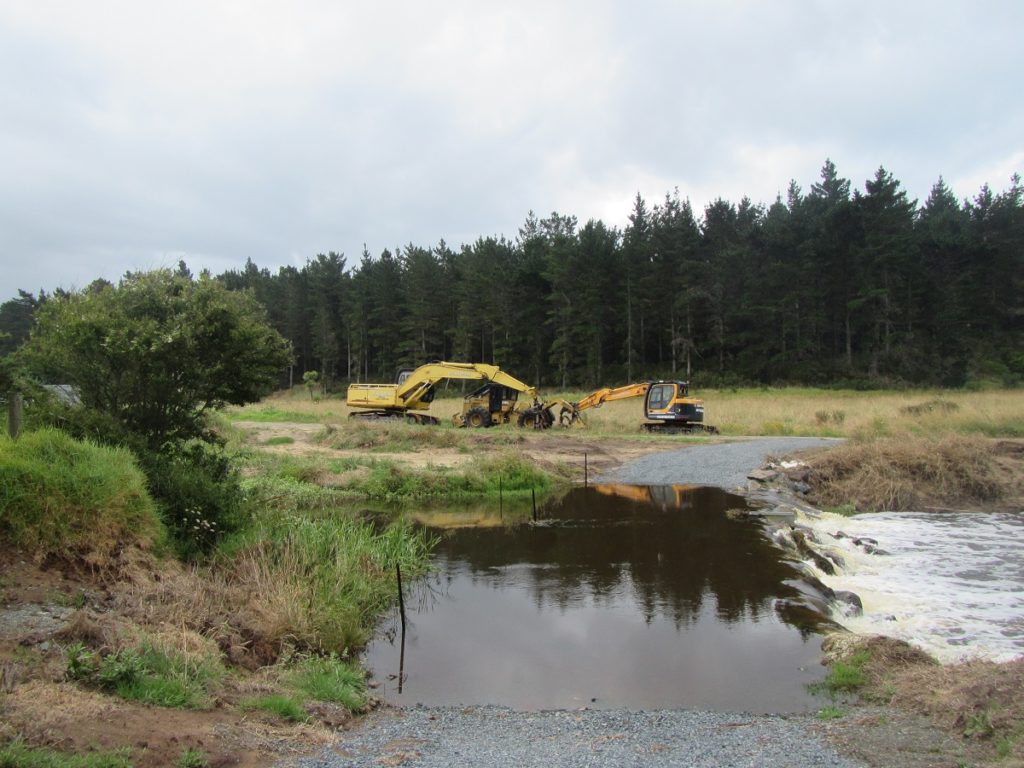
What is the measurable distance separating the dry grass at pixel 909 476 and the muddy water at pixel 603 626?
5.72 m

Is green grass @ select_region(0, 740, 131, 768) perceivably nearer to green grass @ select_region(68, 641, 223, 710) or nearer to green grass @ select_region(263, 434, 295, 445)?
green grass @ select_region(68, 641, 223, 710)

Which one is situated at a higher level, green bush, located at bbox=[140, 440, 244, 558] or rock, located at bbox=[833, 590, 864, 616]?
green bush, located at bbox=[140, 440, 244, 558]

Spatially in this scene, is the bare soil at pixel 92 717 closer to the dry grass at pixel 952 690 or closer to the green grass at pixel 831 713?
the green grass at pixel 831 713

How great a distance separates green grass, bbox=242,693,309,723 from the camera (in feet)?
18.2

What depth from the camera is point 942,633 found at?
847cm

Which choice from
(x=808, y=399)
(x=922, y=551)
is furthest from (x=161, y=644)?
(x=808, y=399)

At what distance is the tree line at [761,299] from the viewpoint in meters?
51.5

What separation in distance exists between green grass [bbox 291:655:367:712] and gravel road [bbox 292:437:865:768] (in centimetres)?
29

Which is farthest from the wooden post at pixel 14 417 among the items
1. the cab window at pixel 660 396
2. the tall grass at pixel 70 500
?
the cab window at pixel 660 396

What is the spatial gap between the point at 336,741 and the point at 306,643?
2.30 m

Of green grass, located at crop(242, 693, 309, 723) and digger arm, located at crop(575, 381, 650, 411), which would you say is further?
digger arm, located at crop(575, 381, 650, 411)

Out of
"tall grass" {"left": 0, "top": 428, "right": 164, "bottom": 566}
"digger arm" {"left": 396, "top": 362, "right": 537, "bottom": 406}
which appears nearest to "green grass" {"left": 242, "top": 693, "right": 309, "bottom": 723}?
"tall grass" {"left": 0, "top": 428, "right": 164, "bottom": 566}

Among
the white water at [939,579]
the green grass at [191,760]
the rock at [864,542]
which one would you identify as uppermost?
the green grass at [191,760]

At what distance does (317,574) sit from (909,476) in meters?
16.1
